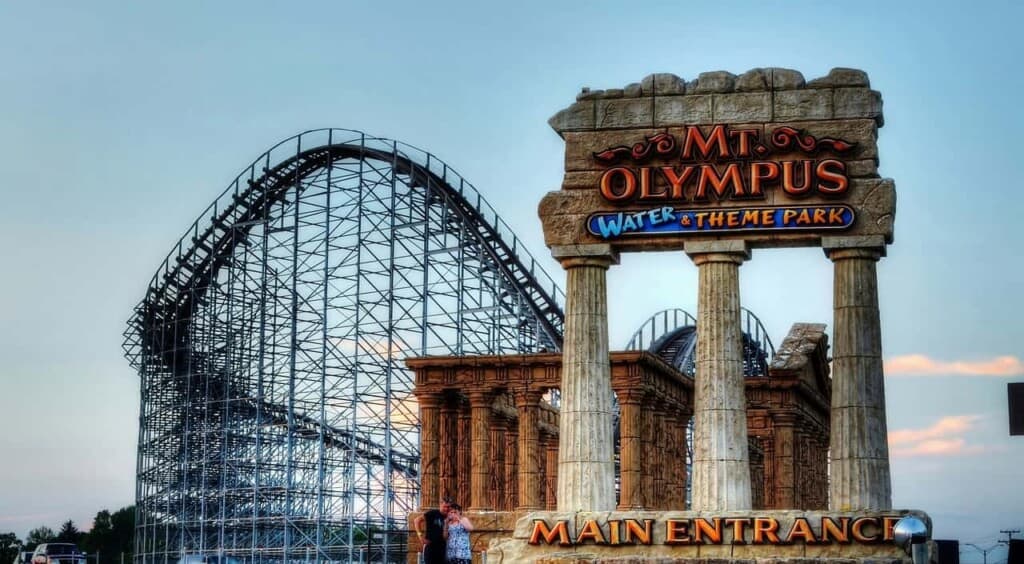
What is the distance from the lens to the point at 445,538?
25.4m

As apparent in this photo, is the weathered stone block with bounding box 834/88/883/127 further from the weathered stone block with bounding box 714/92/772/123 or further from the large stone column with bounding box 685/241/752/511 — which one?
the large stone column with bounding box 685/241/752/511

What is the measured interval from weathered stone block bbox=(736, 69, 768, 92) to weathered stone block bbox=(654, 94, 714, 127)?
27.4 inches

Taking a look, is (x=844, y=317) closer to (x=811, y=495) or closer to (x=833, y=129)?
(x=833, y=129)

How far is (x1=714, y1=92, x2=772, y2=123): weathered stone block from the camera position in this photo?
34688 mm

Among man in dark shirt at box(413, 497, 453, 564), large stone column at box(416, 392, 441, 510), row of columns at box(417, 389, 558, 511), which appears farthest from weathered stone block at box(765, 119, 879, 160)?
large stone column at box(416, 392, 441, 510)

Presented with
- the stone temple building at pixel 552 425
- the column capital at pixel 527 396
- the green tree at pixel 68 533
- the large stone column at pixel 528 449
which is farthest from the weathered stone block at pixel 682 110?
the green tree at pixel 68 533

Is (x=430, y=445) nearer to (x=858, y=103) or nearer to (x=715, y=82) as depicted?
(x=715, y=82)

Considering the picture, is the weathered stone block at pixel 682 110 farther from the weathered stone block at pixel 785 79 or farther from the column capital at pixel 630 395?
the column capital at pixel 630 395

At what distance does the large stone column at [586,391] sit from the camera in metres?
34.1

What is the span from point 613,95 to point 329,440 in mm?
40796

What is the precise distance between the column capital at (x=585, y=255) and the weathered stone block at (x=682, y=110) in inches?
115

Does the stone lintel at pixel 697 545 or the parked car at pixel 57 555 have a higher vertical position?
the stone lintel at pixel 697 545

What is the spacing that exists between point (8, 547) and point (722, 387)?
120 metres

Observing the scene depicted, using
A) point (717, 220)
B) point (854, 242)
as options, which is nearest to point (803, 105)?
point (717, 220)
